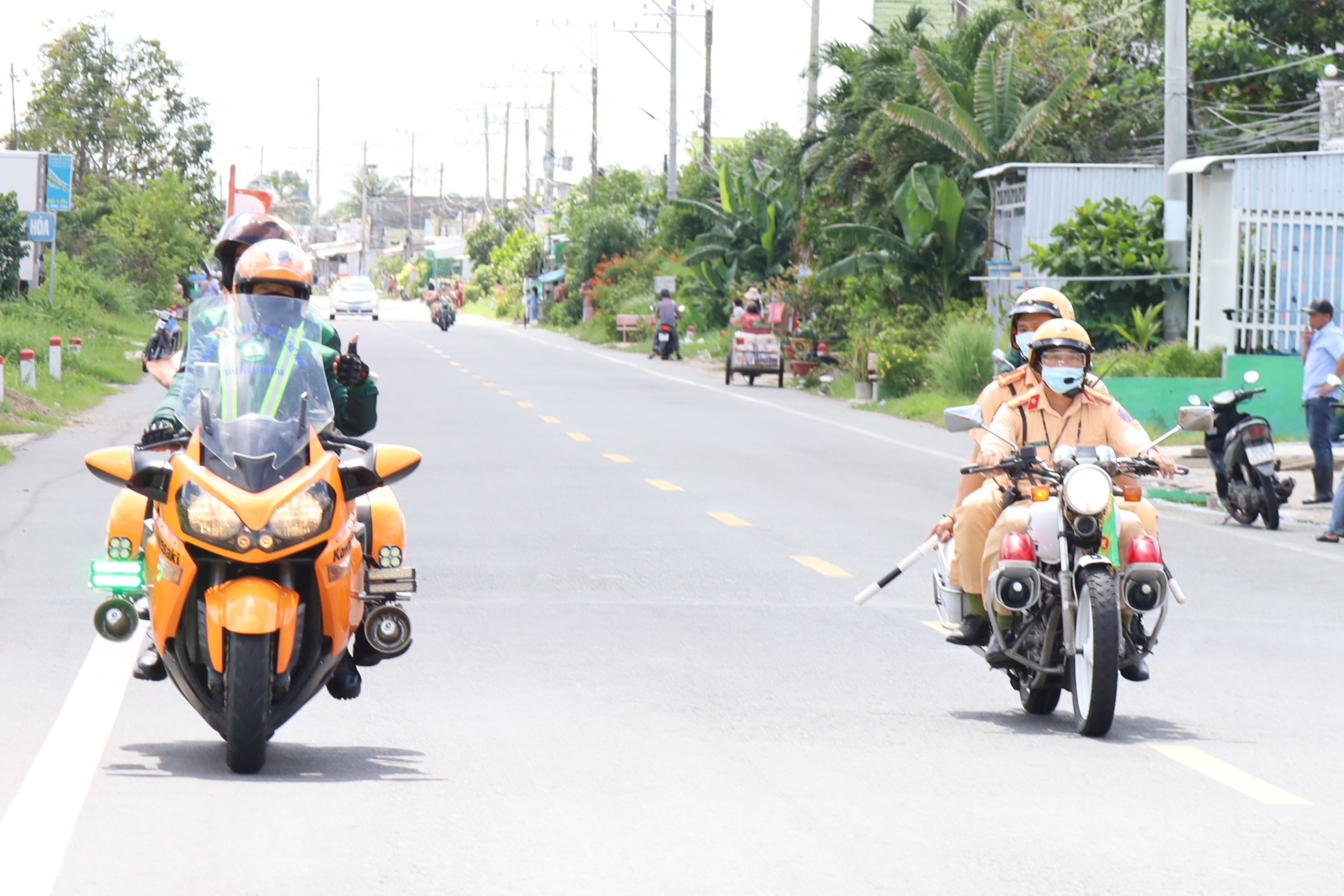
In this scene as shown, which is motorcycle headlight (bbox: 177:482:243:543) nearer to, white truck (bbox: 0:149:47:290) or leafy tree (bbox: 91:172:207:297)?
white truck (bbox: 0:149:47:290)

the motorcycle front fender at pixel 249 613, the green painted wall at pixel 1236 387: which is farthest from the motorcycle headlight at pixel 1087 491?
the green painted wall at pixel 1236 387

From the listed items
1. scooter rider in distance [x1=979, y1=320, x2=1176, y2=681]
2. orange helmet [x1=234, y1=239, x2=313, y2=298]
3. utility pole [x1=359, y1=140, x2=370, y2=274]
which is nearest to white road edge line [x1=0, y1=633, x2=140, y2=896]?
orange helmet [x1=234, y1=239, x2=313, y2=298]

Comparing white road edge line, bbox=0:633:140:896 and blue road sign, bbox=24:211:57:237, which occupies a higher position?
blue road sign, bbox=24:211:57:237

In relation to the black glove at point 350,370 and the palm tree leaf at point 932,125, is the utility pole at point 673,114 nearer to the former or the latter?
the palm tree leaf at point 932,125

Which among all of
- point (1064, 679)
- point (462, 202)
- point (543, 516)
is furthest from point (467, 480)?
point (462, 202)

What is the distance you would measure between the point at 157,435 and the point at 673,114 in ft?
181

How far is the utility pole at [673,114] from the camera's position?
194 feet

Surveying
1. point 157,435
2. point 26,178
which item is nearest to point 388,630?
point 157,435

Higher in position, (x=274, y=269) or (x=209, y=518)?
(x=274, y=269)

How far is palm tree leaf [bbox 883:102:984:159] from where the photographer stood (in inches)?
1252

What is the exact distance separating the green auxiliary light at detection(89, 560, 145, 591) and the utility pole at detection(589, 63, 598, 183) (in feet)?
255

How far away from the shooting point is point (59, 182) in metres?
41.4

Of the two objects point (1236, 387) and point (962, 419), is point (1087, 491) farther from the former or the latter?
point (1236, 387)

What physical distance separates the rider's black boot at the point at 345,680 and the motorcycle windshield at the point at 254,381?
80 centimetres
